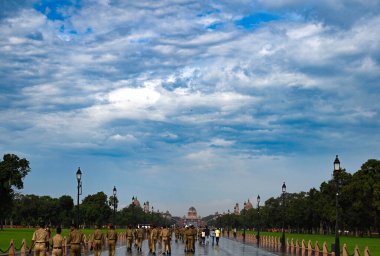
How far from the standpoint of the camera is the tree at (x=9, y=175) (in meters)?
97.1

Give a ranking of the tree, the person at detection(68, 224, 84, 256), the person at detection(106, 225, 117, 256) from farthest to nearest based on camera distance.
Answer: the tree
the person at detection(106, 225, 117, 256)
the person at detection(68, 224, 84, 256)

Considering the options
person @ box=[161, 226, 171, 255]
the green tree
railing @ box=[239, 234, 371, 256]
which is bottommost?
railing @ box=[239, 234, 371, 256]

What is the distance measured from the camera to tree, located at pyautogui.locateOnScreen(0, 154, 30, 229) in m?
97.1

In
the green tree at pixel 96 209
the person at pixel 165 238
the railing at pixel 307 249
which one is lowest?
the railing at pixel 307 249

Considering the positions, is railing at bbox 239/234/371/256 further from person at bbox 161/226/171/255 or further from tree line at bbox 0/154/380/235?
person at bbox 161/226/171/255

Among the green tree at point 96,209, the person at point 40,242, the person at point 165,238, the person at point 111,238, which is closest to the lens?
the person at point 40,242

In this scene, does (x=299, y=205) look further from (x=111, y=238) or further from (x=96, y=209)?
(x=111, y=238)

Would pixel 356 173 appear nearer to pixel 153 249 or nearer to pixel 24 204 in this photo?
pixel 153 249

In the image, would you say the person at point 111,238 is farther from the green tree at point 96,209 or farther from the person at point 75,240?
the green tree at point 96,209

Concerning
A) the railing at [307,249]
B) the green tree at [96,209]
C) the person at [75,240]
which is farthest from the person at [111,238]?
the green tree at [96,209]

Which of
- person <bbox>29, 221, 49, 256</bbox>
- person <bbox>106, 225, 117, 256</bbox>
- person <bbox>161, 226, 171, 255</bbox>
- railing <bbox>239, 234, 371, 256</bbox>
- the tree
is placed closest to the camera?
person <bbox>29, 221, 49, 256</bbox>

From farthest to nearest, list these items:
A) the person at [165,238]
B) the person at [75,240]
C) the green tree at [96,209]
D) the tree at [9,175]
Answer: the green tree at [96,209]
the tree at [9,175]
the person at [165,238]
the person at [75,240]

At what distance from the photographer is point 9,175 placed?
98.4 metres

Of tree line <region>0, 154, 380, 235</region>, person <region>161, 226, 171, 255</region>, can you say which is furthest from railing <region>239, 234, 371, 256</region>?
person <region>161, 226, 171, 255</region>
